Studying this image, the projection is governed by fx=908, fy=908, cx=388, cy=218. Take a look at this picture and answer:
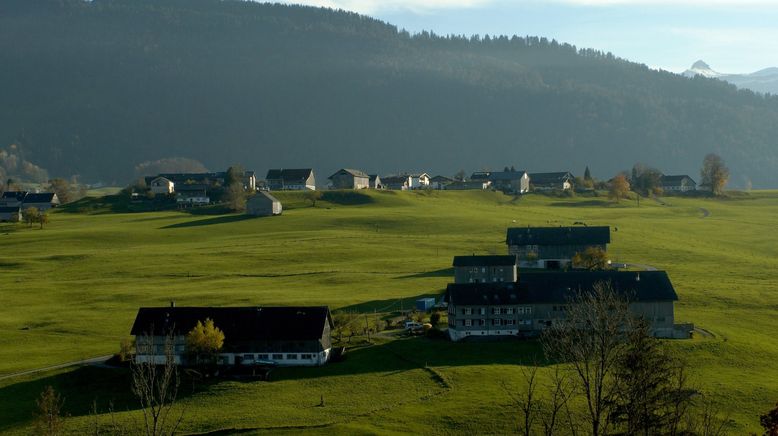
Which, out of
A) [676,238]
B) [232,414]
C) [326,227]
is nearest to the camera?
[232,414]

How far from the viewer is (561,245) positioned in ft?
341

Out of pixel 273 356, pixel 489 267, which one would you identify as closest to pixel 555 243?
pixel 489 267

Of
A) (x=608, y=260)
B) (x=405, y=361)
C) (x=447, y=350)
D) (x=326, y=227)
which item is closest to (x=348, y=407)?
(x=405, y=361)

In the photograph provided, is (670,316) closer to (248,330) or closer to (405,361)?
(405,361)

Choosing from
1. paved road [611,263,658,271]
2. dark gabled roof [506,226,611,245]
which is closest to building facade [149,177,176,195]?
dark gabled roof [506,226,611,245]

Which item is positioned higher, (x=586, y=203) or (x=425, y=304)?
(x=586, y=203)

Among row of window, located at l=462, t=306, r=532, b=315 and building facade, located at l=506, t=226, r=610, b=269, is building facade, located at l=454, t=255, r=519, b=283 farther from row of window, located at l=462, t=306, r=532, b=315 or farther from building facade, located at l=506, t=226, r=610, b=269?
building facade, located at l=506, t=226, r=610, b=269

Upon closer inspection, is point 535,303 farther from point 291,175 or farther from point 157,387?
point 291,175

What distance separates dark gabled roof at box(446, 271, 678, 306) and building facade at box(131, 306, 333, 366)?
507 inches

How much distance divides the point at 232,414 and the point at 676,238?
89.3 m

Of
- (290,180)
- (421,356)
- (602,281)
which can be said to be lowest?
(421,356)

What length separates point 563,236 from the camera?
104125mm

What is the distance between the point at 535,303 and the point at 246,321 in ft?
76.4

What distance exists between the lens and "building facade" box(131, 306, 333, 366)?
65.0m
